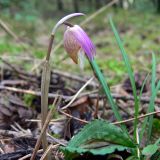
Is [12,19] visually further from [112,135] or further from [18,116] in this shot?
[112,135]

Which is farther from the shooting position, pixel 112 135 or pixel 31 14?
pixel 31 14

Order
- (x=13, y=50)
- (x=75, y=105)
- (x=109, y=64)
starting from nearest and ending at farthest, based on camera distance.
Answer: (x=75, y=105) < (x=109, y=64) < (x=13, y=50)

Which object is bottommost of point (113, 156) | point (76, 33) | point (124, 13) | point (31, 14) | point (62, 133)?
point (124, 13)

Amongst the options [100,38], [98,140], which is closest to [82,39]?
[98,140]

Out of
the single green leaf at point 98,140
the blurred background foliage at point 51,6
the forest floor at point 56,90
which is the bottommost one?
the blurred background foliage at point 51,6

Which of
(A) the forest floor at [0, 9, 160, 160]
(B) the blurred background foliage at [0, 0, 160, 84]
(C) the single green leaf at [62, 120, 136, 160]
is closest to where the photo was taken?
(C) the single green leaf at [62, 120, 136, 160]

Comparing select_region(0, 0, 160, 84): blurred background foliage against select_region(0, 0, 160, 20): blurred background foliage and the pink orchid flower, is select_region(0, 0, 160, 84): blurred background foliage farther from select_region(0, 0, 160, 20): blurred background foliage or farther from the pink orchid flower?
the pink orchid flower

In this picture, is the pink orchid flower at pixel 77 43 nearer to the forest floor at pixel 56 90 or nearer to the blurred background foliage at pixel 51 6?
the forest floor at pixel 56 90

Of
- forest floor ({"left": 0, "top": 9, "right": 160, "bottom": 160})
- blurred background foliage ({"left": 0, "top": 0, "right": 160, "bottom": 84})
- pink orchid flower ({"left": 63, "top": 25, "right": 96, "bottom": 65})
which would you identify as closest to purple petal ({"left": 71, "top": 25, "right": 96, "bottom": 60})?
pink orchid flower ({"left": 63, "top": 25, "right": 96, "bottom": 65})

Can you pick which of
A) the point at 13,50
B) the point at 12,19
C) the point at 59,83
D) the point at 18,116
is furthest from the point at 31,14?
the point at 18,116

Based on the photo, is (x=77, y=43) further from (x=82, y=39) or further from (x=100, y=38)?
(x=100, y=38)

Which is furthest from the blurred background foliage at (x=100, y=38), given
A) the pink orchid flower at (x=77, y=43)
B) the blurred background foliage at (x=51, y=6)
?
the pink orchid flower at (x=77, y=43)
